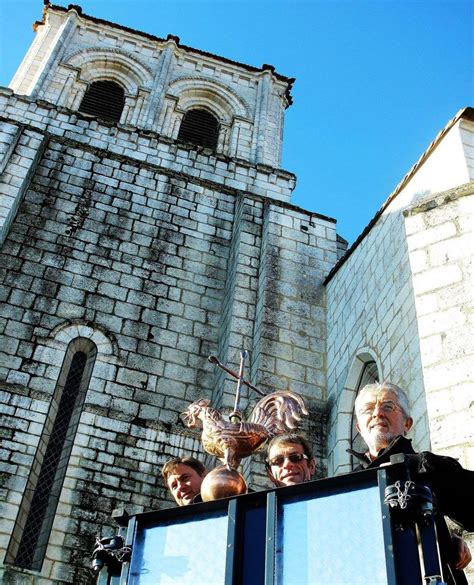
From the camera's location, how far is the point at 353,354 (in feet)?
27.4

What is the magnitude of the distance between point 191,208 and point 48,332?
3.53 m

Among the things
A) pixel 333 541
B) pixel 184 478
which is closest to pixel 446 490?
pixel 333 541

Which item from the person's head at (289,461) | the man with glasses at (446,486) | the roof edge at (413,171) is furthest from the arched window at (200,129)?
the man with glasses at (446,486)

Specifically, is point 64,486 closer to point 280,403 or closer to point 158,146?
point 280,403

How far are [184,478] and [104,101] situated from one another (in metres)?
12.7

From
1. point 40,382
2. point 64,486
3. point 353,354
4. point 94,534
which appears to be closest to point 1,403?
point 40,382

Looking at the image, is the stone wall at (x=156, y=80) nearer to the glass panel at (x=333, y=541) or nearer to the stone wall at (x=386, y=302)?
the stone wall at (x=386, y=302)

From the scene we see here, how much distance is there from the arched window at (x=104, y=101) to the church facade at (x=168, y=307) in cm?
81

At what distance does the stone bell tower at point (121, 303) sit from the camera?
759 cm

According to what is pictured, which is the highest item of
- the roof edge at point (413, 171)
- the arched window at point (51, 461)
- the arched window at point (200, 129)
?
the arched window at point (200, 129)

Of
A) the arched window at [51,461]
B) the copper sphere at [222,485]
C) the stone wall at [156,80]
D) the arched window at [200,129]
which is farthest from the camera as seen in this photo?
the arched window at [200,129]

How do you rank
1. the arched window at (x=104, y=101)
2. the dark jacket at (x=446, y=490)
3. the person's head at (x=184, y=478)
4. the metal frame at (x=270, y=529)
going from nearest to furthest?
1. the metal frame at (x=270, y=529)
2. the dark jacket at (x=446, y=490)
3. the person's head at (x=184, y=478)
4. the arched window at (x=104, y=101)

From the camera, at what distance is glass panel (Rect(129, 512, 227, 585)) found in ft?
7.45

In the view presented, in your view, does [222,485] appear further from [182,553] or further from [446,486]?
[446,486]
